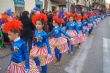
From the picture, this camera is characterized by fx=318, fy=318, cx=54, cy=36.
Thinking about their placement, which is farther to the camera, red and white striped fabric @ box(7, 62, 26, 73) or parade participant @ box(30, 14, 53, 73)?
parade participant @ box(30, 14, 53, 73)

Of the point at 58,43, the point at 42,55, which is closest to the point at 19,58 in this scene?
the point at 42,55

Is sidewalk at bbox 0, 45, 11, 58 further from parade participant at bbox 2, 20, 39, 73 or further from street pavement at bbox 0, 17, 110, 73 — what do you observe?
parade participant at bbox 2, 20, 39, 73

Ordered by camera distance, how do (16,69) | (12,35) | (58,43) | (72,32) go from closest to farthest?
1. (12,35)
2. (16,69)
3. (58,43)
4. (72,32)

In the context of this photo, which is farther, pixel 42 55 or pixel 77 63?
pixel 77 63

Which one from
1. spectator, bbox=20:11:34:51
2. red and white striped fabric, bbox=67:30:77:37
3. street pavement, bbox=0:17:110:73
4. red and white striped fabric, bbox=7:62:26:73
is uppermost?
spectator, bbox=20:11:34:51

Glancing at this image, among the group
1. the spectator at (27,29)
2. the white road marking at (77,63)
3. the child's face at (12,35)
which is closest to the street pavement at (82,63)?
the white road marking at (77,63)

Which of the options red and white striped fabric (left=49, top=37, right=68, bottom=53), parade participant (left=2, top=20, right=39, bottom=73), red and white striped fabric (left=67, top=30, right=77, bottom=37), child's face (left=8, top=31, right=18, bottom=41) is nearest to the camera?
child's face (left=8, top=31, right=18, bottom=41)

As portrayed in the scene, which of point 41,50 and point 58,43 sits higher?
point 41,50

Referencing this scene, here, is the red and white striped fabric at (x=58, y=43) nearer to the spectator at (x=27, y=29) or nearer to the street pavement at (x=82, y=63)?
the street pavement at (x=82, y=63)

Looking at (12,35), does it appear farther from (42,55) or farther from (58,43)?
(58,43)

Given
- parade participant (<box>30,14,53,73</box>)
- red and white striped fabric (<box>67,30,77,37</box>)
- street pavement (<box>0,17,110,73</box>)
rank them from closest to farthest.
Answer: parade participant (<box>30,14,53,73</box>)
street pavement (<box>0,17,110,73</box>)
red and white striped fabric (<box>67,30,77,37</box>)

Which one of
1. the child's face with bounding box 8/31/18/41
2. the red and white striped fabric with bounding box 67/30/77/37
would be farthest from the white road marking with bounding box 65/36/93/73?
the child's face with bounding box 8/31/18/41

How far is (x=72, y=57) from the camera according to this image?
40.8 feet

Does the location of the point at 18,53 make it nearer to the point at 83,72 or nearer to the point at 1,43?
the point at 83,72
